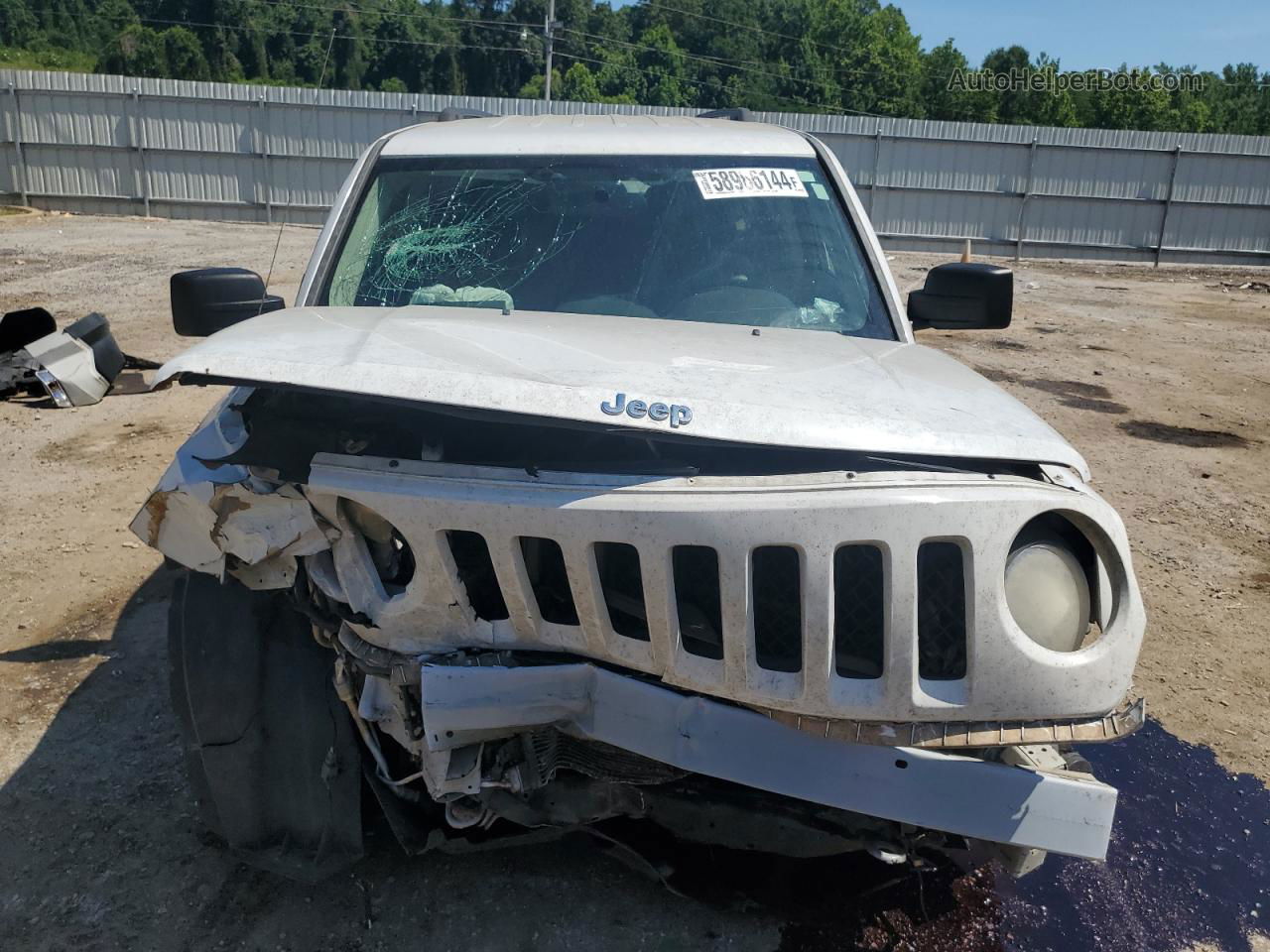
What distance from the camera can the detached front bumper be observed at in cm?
209

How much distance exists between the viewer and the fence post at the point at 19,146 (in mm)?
21656

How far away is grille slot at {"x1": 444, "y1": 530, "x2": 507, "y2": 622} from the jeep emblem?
0.48 m

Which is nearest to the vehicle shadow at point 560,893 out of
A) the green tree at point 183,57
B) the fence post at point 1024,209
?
the fence post at point 1024,209

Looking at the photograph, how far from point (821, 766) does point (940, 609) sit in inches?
15.8

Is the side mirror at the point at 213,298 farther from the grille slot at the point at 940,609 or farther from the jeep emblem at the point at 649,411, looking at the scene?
the grille slot at the point at 940,609

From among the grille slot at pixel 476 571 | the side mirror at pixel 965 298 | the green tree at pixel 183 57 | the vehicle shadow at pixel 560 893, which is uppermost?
the green tree at pixel 183 57

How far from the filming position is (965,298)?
11.6 feet

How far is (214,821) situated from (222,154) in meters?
22.4

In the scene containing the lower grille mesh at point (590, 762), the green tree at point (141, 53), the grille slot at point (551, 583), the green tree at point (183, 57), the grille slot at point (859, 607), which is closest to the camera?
the grille slot at point (859, 607)

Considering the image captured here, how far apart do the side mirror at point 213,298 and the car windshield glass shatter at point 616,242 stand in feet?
0.80

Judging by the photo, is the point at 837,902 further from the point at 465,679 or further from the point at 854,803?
the point at 465,679

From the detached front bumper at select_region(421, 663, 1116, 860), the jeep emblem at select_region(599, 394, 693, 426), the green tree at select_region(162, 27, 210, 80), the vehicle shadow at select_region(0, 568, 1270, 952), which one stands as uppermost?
the green tree at select_region(162, 27, 210, 80)

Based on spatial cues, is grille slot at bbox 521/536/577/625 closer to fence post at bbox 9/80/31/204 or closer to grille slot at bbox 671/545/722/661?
grille slot at bbox 671/545/722/661

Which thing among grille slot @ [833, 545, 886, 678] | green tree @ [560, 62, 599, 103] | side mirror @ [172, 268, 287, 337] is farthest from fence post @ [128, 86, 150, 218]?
green tree @ [560, 62, 599, 103]
